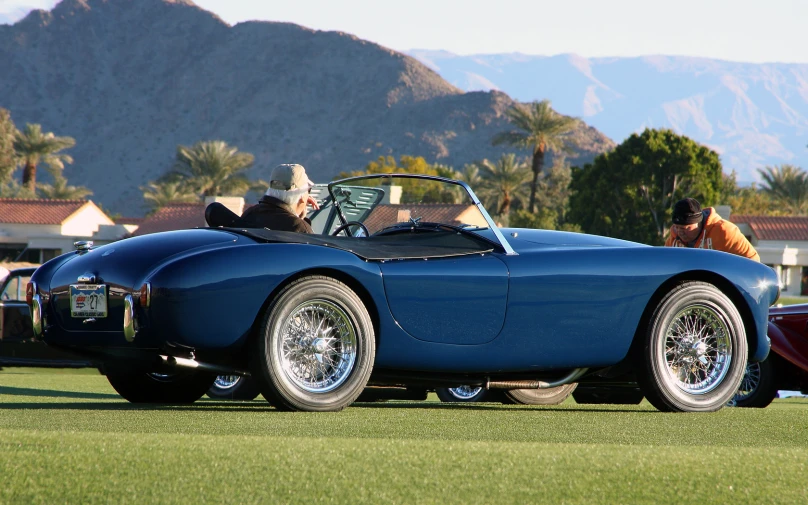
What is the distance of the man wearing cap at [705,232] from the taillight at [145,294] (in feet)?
13.8

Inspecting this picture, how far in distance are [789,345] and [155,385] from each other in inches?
207

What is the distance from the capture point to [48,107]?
611 ft

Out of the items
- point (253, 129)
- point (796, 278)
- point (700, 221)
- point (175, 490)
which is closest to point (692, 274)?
point (700, 221)

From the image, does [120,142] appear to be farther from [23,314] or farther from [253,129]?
[23,314]

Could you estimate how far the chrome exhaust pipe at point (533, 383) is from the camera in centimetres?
588

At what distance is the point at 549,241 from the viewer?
6188 mm

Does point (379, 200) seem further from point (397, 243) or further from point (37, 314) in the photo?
point (37, 314)

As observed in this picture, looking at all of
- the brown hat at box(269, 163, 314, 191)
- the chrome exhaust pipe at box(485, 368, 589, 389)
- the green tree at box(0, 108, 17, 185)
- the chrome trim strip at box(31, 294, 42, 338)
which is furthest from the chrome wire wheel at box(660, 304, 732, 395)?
the green tree at box(0, 108, 17, 185)

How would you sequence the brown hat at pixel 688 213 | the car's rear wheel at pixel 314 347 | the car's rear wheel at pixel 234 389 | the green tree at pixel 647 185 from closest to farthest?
the car's rear wheel at pixel 314 347 → the brown hat at pixel 688 213 → the car's rear wheel at pixel 234 389 → the green tree at pixel 647 185

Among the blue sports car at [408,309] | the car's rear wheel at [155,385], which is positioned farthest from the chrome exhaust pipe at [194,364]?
the car's rear wheel at [155,385]

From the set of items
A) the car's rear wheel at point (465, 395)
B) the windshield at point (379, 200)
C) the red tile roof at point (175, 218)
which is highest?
the windshield at point (379, 200)

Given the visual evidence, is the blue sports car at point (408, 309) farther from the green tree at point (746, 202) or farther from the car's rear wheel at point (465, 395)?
the green tree at point (746, 202)

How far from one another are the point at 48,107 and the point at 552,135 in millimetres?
138670

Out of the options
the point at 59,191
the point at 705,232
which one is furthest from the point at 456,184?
the point at 59,191
